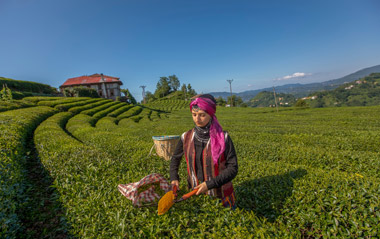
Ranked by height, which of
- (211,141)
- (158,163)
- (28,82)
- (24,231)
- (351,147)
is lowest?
(351,147)

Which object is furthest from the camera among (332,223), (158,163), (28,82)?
(28,82)

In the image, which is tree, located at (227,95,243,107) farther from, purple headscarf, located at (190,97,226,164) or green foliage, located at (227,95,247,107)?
purple headscarf, located at (190,97,226,164)

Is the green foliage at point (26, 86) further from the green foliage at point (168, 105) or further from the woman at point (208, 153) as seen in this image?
the woman at point (208, 153)

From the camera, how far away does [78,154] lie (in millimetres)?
5062

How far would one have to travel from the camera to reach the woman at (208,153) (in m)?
2.08

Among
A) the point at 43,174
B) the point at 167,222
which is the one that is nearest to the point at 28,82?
the point at 43,174

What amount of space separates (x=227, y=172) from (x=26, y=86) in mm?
41714

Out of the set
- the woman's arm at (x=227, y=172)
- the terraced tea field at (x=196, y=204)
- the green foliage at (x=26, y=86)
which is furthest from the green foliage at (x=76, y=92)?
the woman's arm at (x=227, y=172)

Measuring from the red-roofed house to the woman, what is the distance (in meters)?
51.7

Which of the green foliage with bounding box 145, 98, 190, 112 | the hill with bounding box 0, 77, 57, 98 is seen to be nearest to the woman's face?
the hill with bounding box 0, 77, 57, 98

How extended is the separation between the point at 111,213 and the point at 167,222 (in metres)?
0.80

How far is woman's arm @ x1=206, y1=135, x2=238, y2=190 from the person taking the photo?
1993mm

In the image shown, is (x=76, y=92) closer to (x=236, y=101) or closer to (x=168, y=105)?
(x=168, y=105)

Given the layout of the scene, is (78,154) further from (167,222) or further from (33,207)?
(167,222)
